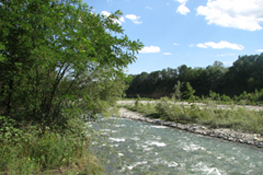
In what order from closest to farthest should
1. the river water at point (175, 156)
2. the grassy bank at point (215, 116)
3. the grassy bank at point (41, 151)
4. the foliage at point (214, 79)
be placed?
the grassy bank at point (41, 151), the river water at point (175, 156), the grassy bank at point (215, 116), the foliage at point (214, 79)

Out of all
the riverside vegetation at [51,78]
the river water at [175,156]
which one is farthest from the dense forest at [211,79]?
the riverside vegetation at [51,78]

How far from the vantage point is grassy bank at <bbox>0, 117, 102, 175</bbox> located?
11.7 feet

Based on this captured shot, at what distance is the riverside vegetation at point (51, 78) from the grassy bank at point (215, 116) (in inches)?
397

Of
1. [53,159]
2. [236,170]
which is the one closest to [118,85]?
[53,159]

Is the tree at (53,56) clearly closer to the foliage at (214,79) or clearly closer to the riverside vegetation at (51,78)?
the riverside vegetation at (51,78)

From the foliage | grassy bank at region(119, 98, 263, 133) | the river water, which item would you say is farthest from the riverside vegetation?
the foliage

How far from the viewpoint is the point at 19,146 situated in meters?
Result: 3.87

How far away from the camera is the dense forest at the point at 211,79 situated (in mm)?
42656

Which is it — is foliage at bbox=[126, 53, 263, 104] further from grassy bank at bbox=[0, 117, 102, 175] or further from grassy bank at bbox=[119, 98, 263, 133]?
grassy bank at bbox=[0, 117, 102, 175]

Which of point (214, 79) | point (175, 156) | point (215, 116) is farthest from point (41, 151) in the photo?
point (214, 79)

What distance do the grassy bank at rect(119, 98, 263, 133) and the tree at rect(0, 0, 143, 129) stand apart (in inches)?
404

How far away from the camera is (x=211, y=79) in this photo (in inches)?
2132

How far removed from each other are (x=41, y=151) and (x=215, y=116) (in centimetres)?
1246

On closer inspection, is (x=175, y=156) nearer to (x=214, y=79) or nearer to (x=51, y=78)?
(x=51, y=78)
